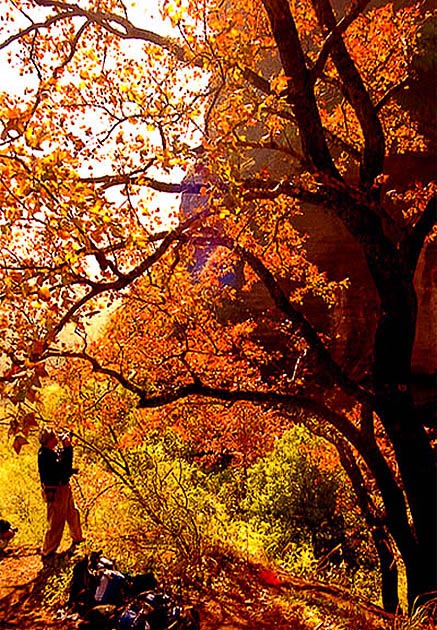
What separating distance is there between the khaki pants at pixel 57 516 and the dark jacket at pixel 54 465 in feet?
0.64

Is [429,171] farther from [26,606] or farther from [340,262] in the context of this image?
[26,606]

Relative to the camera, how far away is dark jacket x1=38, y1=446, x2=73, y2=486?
353 inches

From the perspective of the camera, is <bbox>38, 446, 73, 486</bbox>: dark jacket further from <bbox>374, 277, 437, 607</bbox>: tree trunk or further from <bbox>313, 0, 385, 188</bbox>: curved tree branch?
<bbox>313, 0, 385, 188</bbox>: curved tree branch

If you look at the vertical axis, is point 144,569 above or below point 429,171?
below

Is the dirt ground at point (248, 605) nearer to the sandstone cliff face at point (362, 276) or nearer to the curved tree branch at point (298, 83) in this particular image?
the curved tree branch at point (298, 83)

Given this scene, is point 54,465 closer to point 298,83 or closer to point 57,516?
point 57,516

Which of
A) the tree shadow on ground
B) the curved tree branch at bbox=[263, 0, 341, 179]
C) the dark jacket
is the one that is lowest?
the tree shadow on ground

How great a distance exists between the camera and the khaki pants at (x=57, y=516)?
29.6 feet

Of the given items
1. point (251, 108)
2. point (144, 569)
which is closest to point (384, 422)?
point (144, 569)

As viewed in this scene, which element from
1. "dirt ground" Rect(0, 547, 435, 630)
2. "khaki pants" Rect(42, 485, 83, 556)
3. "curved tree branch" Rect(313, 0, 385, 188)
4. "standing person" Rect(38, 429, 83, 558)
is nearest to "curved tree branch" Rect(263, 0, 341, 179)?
"curved tree branch" Rect(313, 0, 385, 188)

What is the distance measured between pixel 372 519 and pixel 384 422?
9.76ft

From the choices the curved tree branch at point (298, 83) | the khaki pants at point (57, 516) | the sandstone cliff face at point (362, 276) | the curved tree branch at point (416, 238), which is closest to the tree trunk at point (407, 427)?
the curved tree branch at point (416, 238)

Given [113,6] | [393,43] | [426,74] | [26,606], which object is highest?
[426,74]

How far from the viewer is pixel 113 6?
7.25 m
